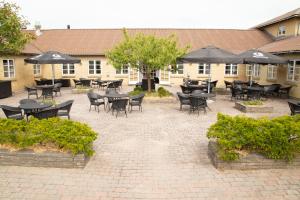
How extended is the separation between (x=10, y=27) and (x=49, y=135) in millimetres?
8630

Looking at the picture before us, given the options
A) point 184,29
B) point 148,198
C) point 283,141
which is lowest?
point 148,198

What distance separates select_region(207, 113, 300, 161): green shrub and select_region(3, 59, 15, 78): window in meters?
16.4

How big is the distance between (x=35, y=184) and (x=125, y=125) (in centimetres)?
463

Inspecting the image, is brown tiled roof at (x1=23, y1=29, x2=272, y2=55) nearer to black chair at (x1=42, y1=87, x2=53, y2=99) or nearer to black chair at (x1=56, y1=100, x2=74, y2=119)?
black chair at (x1=42, y1=87, x2=53, y2=99)

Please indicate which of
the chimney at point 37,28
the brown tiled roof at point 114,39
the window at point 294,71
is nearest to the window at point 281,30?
the brown tiled roof at point 114,39

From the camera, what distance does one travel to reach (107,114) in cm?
1121

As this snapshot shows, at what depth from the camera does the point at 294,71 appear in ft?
52.6

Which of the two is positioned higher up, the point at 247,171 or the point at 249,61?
the point at 249,61

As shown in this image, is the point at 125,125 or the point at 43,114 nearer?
the point at 43,114

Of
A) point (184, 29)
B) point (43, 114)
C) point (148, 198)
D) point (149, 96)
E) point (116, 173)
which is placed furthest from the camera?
point (184, 29)

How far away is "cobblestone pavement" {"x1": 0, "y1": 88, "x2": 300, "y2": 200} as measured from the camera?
484 cm

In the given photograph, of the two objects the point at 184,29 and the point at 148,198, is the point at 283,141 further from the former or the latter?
the point at 184,29

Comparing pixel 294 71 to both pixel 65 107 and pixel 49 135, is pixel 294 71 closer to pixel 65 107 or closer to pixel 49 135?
pixel 65 107

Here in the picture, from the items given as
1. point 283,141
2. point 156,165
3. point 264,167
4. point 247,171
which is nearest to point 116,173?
point 156,165
